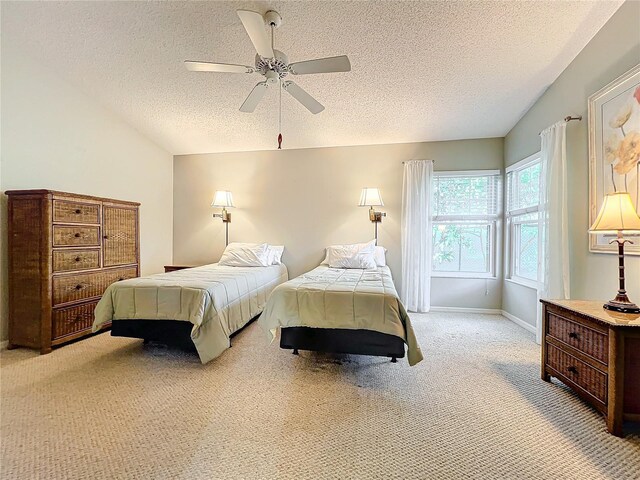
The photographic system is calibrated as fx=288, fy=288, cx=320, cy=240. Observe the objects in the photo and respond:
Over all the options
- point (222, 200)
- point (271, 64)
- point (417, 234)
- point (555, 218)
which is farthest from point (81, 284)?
point (555, 218)

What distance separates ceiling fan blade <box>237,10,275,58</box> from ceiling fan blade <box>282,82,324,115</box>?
33cm

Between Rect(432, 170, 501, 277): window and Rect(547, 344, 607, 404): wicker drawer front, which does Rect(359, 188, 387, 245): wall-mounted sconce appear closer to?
Rect(432, 170, 501, 277): window

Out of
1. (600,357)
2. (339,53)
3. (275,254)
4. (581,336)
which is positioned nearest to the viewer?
(600,357)

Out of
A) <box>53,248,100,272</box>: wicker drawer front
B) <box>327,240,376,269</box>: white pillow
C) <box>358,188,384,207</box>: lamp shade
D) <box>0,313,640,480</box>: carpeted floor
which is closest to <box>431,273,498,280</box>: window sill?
<box>327,240,376,269</box>: white pillow

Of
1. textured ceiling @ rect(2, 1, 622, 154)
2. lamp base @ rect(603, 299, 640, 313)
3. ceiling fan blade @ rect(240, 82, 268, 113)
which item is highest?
textured ceiling @ rect(2, 1, 622, 154)

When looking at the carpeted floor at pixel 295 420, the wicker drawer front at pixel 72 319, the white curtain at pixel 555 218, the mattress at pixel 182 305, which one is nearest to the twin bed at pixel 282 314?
the mattress at pixel 182 305

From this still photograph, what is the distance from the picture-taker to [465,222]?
13.7ft

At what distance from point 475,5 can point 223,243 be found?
4235 mm

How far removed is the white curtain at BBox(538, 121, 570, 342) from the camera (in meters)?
2.60

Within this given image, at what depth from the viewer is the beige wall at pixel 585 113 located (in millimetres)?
2023

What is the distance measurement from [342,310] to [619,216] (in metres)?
1.85

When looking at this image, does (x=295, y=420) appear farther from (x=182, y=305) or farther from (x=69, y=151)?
(x=69, y=151)

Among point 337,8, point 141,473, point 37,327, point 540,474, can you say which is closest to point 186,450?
point 141,473

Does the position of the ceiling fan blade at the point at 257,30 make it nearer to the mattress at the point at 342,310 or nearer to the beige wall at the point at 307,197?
the mattress at the point at 342,310
